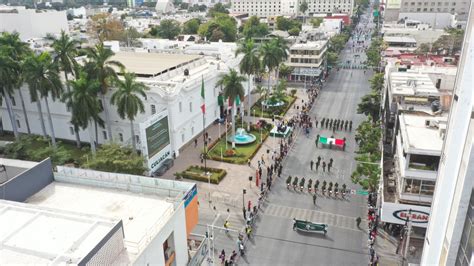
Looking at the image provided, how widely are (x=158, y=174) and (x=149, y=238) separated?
75.7 ft

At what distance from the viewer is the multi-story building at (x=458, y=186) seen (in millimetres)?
12422

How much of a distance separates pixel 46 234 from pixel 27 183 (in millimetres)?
6707

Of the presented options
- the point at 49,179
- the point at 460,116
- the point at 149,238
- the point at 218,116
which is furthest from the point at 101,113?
the point at 460,116

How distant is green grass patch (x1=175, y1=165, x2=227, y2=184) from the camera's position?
38.1 metres

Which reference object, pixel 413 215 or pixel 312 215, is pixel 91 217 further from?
pixel 413 215

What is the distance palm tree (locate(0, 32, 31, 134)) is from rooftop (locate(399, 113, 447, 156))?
41.0 meters

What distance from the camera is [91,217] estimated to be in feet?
51.9

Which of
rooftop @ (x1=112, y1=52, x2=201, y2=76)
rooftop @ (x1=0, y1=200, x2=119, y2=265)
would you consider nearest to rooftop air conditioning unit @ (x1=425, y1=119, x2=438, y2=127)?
rooftop @ (x1=0, y1=200, x2=119, y2=265)

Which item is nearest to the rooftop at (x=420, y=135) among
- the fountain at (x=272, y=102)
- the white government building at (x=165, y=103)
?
the white government building at (x=165, y=103)

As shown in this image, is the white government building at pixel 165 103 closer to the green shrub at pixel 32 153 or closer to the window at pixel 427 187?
the green shrub at pixel 32 153

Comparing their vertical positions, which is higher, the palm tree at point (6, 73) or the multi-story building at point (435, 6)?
the multi-story building at point (435, 6)

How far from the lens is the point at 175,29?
411ft

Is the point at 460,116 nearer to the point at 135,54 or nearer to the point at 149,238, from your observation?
the point at 149,238

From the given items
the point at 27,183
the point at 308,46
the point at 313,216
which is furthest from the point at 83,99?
the point at 308,46
